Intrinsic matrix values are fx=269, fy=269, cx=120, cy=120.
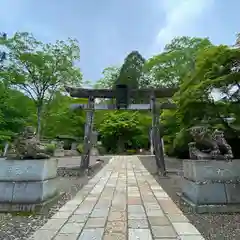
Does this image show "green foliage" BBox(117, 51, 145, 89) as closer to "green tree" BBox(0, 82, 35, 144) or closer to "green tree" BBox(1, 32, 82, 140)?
"green tree" BBox(0, 82, 35, 144)

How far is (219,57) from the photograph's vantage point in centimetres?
601

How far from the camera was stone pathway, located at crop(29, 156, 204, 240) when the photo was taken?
3.14m

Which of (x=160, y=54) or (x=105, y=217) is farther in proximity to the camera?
(x=160, y=54)

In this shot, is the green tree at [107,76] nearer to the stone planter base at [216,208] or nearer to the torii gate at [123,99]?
the torii gate at [123,99]

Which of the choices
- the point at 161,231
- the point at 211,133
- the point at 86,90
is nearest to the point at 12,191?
the point at 161,231

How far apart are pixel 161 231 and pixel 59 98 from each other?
19.7 m

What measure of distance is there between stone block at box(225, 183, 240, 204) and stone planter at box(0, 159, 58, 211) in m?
3.02

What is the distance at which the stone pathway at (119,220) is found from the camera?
3137mm

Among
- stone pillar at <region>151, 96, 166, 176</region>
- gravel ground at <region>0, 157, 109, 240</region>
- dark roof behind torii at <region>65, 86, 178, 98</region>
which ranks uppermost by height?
dark roof behind torii at <region>65, 86, 178, 98</region>

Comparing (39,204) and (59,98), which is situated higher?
(59,98)

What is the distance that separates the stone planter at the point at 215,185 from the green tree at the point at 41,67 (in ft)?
54.8

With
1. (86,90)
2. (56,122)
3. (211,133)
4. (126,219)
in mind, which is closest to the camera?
(126,219)

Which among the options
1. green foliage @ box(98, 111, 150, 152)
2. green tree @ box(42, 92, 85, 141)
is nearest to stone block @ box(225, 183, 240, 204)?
green tree @ box(42, 92, 85, 141)

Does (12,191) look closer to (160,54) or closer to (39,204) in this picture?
(39,204)
